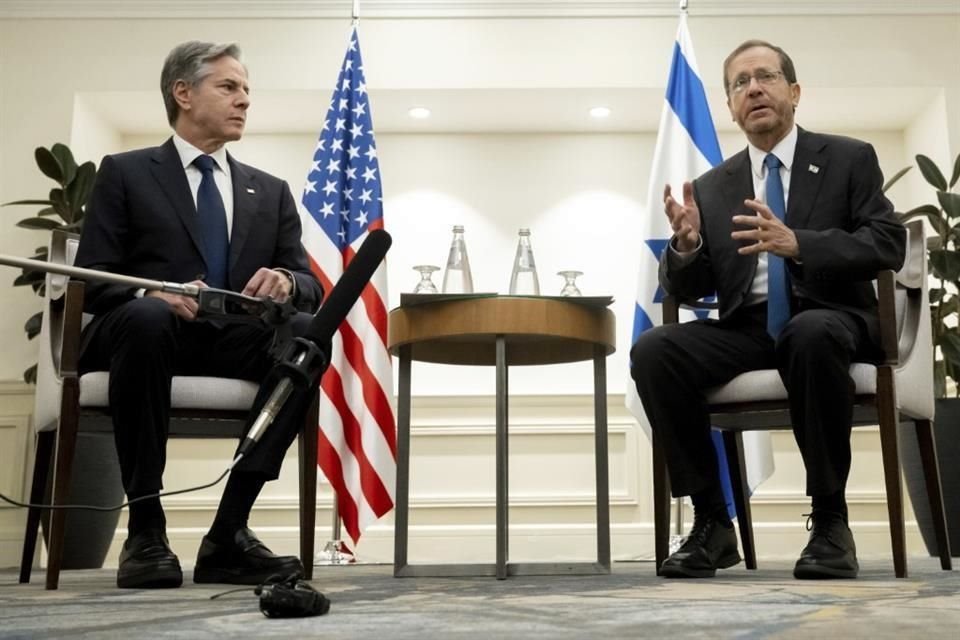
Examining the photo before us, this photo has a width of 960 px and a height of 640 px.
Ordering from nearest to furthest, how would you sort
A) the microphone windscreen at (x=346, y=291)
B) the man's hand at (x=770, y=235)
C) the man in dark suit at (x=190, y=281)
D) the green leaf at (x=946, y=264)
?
the microphone windscreen at (x=346, y=291), the man in dark suit at (x=190, y=281), the man's hand at (x=770, y=235), the green leaf at (x=946, y=264)

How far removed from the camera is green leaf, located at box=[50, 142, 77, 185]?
14.8ft

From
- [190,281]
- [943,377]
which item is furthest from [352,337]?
[943,377]

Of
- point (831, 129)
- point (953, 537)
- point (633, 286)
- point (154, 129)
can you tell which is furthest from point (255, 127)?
point (953, 537)

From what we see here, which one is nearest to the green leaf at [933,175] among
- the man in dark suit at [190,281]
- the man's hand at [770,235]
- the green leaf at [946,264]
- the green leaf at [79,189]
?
the green leaf at [946,264]

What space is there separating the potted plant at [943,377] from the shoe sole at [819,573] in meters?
1.67

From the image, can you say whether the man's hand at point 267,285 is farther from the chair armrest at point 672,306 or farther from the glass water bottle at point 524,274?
the chair armrest at point 672,306

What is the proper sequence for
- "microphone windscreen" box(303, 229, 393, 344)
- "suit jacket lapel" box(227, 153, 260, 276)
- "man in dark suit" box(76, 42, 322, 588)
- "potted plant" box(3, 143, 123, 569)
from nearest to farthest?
"microphone windscreen" box(303, 229, 393, 344) < "man in dark suit" box(76, 42, 322, 588) < "suit jacket lapel" box(227, 153, 260, 276) < "potted plant" box(3, 143, 123, 569)

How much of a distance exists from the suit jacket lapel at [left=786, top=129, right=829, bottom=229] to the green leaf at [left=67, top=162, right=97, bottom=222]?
2952 mm

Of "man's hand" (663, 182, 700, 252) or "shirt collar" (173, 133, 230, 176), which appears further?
"shirt collar" (173, 133, 230, 176)

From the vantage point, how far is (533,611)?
4.90 feet

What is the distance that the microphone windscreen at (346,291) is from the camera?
144 cm

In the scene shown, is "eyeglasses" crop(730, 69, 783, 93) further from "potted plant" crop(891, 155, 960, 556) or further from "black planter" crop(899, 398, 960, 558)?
"black planter" crop(899, 398, 960, 558)

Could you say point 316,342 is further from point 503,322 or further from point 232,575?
point 503,322

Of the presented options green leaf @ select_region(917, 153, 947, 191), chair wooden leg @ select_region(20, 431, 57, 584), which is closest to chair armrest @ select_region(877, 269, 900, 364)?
green leaf @ select_region(917, 153, 947, 191)
